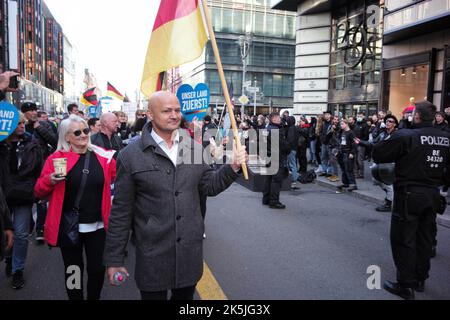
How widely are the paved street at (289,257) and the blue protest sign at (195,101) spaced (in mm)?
2075

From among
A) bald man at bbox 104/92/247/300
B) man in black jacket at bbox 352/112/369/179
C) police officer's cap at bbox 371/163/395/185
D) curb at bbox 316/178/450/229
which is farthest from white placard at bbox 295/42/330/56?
bald man at bbox 104/92/247/300

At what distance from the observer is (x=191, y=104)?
873 cm

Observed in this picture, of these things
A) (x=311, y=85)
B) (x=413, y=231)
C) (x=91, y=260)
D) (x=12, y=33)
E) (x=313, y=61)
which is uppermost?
(x=12, y=33)

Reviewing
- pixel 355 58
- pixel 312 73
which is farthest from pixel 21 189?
pixel 312 73

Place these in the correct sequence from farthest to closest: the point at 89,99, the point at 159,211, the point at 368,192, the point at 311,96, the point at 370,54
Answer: the point at 311,96 < the point at 370,54 < the point at 89,99 < the point at 368,192 < the point at 159,211

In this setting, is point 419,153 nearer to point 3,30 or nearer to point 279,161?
point 279,161

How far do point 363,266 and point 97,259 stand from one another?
3.25m

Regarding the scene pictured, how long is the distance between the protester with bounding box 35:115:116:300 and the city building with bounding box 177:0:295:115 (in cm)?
4662

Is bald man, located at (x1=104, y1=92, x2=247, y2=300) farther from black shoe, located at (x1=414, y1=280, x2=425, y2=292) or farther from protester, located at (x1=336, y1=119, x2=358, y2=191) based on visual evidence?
protester, located at (x1=336, y1=119, x2=358, y2=191)

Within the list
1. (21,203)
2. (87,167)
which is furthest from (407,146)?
(21,203)

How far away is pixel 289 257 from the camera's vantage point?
206 inches

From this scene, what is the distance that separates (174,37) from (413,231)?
308 cm

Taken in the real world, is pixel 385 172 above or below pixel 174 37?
below
